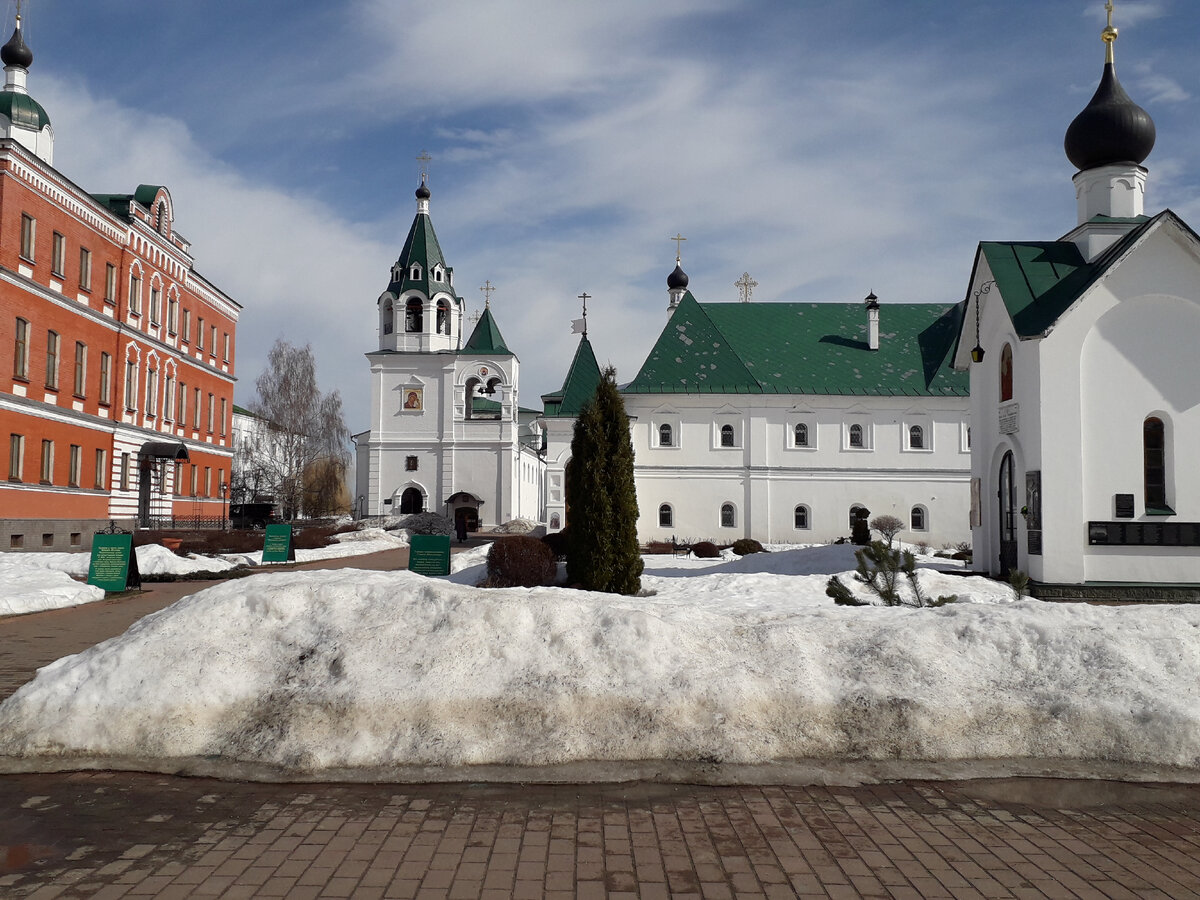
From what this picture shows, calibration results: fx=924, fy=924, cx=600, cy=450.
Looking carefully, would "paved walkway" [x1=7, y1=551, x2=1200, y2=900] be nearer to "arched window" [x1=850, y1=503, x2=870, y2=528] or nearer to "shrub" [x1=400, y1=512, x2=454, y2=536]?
"arched window" [x1=850, y1=503, x2=870, y2=528]

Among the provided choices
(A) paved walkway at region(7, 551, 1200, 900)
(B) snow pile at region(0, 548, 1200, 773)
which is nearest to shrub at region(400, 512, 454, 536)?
(B) snow pile at region(0, 548, 1200, 773)

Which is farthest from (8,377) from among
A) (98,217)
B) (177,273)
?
(177,273)

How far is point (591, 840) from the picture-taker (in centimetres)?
479

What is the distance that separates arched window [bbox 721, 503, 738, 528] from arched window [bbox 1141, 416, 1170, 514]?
21.2 m

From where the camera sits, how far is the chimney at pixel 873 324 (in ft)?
131

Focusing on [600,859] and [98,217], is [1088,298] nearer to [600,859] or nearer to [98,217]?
[600,859]

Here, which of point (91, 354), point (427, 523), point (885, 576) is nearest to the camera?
point (885, 576)

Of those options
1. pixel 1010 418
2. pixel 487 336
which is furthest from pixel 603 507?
pixel 487 336

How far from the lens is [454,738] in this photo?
237 inches

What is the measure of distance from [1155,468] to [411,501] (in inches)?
1592

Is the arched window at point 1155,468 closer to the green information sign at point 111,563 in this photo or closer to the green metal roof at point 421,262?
the green information sign at point 111,563

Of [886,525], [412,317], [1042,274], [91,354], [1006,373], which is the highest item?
[412,317]

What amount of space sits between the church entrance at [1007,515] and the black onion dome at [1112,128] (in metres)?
6.57

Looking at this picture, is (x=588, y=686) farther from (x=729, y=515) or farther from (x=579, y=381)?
(x=579, y=381)
